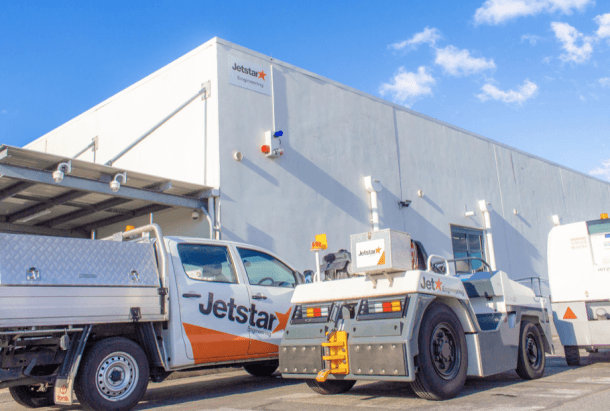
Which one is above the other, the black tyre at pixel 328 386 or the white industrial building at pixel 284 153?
the white industrial building at pixel 284 153

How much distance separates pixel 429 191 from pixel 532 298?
374 inches

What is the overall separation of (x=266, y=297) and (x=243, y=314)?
469 millimetres

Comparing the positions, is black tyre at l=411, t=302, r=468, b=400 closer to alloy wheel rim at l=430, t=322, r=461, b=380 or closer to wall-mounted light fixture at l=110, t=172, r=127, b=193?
alloy wheel rim at l=430, t=322, r=461, b=380

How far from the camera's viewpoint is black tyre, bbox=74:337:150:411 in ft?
17.6

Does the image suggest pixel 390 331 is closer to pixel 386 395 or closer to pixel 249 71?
pixel 386 395

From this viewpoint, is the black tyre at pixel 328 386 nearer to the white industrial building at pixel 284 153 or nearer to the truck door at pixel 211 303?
the truck door at pixel 211 303

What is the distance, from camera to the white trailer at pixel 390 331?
17.3ft

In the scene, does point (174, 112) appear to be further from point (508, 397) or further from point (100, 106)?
point (508, 397)

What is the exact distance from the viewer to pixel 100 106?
609 inches

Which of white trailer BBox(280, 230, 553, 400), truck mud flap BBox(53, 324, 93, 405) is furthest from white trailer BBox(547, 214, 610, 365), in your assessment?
truck mud flap BBox(53, 324, 93, 405)

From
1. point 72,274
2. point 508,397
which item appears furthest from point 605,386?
point 72,274

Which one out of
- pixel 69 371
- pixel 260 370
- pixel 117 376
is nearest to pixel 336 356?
pixel 117 376

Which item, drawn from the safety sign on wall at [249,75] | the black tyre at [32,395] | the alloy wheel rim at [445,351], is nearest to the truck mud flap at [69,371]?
the black tyre at [32,395]

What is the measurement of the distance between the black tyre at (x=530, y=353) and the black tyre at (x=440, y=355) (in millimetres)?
1457
